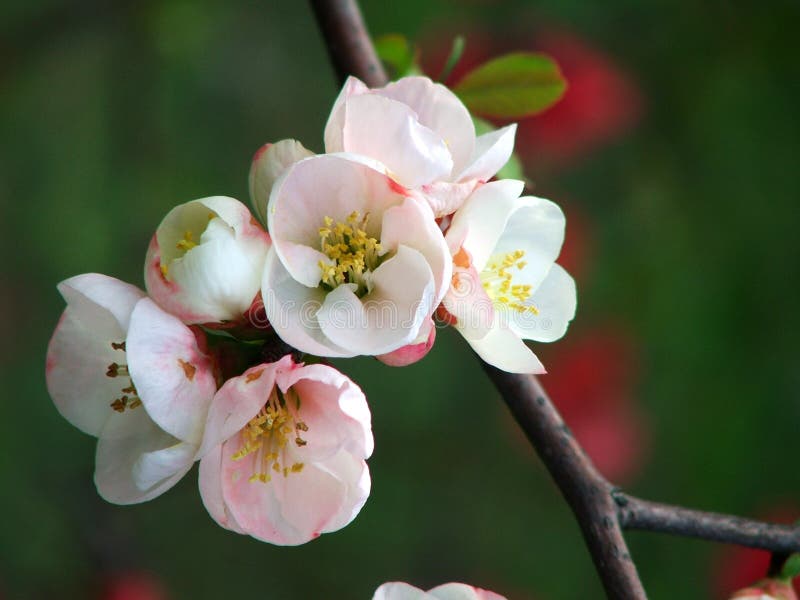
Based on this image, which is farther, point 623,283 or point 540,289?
point 623,283

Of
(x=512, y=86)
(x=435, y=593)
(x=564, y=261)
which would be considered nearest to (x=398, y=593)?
(x=435, y=593)

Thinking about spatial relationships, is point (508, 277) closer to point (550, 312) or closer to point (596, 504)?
point (550, 312)

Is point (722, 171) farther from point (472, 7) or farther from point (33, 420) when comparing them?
point (33, 420)

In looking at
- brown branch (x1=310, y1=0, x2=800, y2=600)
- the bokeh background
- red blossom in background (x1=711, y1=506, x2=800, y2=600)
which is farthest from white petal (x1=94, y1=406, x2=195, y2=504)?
red blossom in background (x1=711, y1=506, x2=800, y2=600)

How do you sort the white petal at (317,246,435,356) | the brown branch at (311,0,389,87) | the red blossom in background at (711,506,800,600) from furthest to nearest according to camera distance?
the red blossom in background at (711,506,800,600) → the brown branch at (311,0,389,87) → the white petal at (317,246,435,356)

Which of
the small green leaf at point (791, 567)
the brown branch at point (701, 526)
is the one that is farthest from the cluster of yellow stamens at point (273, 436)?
the small green leaf at point (791, 567)

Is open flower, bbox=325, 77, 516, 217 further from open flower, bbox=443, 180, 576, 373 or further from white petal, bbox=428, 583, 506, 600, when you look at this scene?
white petal, bbox=428, 583, 506, 600

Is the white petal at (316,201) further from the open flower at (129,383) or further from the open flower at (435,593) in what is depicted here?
the open flower at (435,593)

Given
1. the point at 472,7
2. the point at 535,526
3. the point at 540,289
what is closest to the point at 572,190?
the point at 472,7
